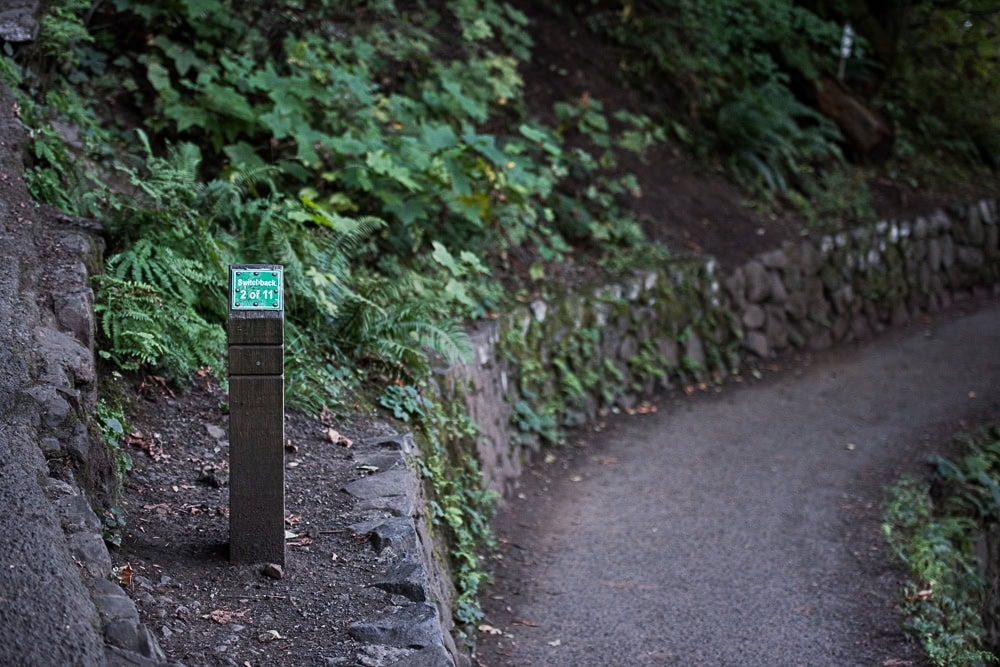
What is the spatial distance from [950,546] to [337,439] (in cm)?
450

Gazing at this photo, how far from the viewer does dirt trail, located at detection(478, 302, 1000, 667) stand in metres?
5.36

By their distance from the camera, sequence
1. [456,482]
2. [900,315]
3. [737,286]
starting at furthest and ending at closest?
[900,315] → [737,286] → [456,482]

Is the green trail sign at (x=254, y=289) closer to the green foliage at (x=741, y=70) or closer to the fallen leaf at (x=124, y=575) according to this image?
the fallen leaf at (x=124, y=575)

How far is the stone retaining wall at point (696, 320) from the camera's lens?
25.7 feet

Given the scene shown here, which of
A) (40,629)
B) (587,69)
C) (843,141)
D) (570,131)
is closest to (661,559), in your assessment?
(40,629)

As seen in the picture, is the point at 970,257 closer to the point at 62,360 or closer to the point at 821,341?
the point at 821,341

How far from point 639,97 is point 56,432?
958 centimetres

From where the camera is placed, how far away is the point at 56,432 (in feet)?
12.4

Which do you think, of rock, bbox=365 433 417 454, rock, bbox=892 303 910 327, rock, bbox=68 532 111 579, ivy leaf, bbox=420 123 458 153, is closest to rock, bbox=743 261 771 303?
rock, bbox=892 303 910 327

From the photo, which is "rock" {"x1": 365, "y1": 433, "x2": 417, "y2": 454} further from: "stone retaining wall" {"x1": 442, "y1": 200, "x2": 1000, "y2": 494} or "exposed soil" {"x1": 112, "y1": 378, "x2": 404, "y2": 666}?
"stone retaining wall" {"x1": 442, "y1": 200, "x2": 1000, "y2": 494}

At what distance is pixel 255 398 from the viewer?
376cm

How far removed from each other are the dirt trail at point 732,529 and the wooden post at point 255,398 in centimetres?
175

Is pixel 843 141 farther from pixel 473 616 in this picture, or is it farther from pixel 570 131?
pixel 473 616

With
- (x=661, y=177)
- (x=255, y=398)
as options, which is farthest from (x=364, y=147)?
(x=661, y=177)
